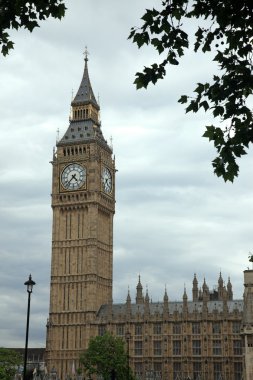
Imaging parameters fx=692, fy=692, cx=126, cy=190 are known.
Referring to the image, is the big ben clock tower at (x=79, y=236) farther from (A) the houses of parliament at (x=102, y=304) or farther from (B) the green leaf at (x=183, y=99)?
(B) the green leaf at (x=183, y=99)

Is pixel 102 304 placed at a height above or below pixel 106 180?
below

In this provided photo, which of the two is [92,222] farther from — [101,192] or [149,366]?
[149,366]

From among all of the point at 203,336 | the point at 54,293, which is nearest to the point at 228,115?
the point at 203,336

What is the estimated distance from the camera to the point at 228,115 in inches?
569

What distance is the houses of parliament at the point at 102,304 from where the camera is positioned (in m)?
110

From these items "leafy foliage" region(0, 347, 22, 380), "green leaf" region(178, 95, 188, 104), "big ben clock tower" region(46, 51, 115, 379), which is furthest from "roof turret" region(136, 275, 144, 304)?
"green leaf" region(178, 95, 188, 104)

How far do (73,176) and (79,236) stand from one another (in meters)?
11.1

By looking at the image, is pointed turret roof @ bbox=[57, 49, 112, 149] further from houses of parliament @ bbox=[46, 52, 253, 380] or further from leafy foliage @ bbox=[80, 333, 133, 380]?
leafy foliage @ bbox=[80, 333, 133, 380]

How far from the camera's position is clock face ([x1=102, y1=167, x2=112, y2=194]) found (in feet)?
411

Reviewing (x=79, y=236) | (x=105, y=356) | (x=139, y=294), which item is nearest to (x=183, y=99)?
(x=105, y=356)

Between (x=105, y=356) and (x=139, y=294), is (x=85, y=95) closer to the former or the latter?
(x=139, y=294)

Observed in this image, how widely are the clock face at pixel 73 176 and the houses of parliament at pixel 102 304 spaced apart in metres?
0.18

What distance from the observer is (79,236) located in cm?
12081

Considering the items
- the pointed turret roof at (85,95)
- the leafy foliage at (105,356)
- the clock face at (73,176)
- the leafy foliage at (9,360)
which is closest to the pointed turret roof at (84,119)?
the pointed turret roof at (85,95)
